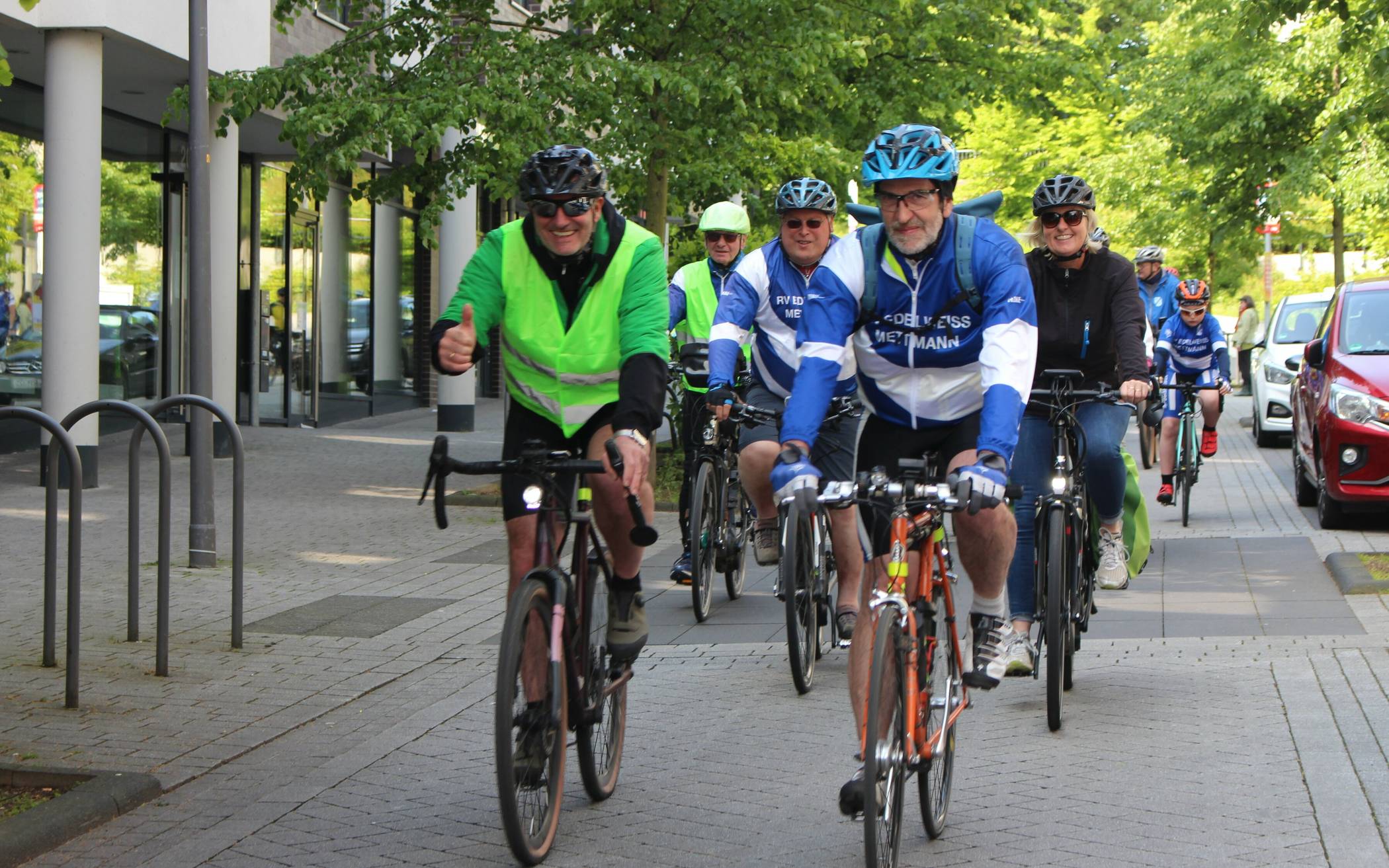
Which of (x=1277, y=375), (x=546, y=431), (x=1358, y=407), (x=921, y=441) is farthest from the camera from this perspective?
(x=1277, y=375)

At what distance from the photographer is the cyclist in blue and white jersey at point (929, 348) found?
4582 mm

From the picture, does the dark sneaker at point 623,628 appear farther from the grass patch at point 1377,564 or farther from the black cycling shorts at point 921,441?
the grass patch at point 1377,564

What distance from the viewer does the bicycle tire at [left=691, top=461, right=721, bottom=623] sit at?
8.29 m

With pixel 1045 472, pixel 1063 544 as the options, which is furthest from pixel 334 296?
pixel 1063 544

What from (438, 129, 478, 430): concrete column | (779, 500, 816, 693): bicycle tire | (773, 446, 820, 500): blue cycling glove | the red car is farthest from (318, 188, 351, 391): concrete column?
(773, 446, 820, 500): blue cycling glove

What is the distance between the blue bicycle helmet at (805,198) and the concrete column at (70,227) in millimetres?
8138

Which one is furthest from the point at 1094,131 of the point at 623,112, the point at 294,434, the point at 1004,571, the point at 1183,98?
the point at 1004,571

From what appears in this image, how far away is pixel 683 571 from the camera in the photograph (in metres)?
8.93

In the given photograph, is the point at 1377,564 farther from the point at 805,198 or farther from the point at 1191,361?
→ the point at 1191,361

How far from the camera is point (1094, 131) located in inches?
1478

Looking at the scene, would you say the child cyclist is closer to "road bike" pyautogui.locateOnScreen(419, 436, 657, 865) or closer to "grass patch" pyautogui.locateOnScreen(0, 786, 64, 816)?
"road bike" pyautogui.locateOnScreen(419, 436, 657, 865)

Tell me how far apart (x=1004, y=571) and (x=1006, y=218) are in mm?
35037

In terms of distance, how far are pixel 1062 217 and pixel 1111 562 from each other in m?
1.39

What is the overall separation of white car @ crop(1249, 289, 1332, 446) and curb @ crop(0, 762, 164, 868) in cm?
1607
